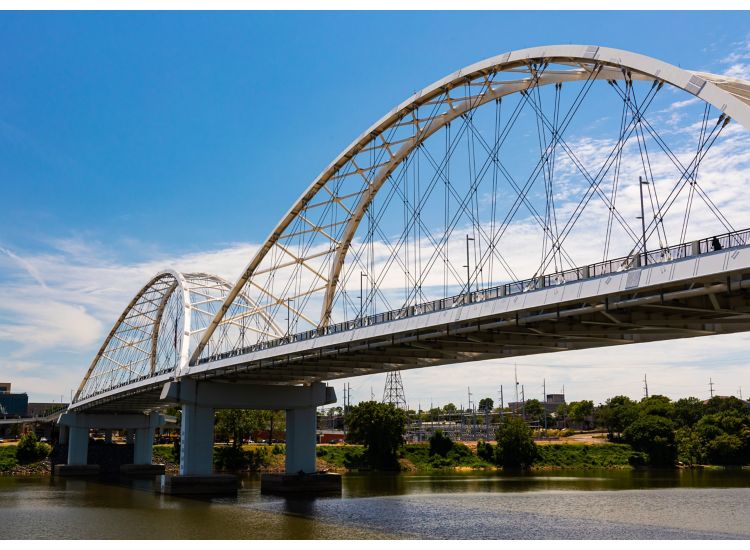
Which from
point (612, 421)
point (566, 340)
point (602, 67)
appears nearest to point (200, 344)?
point (566, 340)

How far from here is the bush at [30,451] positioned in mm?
93000

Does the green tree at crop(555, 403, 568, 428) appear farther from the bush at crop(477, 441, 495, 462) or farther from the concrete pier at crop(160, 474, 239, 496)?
the concrete pier at crop(160, 474, 239, 496)

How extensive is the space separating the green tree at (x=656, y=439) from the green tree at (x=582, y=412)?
48.0 metres

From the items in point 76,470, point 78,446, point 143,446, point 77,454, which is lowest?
point 76,470

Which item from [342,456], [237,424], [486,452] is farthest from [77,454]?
[486,452]

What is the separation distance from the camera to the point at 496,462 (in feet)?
305

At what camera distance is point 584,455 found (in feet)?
320

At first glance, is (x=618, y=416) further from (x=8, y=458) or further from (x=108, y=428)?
(x=8, y=458)

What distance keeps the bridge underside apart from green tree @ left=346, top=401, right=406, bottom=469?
41.4 metres

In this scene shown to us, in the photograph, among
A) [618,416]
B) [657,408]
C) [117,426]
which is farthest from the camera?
[618,416]

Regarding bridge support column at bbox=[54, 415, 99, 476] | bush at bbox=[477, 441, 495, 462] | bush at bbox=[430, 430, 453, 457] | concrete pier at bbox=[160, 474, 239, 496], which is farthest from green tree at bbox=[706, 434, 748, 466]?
bridge support column at bbox=[54, 415, 99, 476]

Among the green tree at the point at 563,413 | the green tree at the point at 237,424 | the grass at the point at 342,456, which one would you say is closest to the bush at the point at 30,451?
the green tree at the point at 237,424

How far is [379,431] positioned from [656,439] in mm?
32579

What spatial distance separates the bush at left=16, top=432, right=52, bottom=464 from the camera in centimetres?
9300
